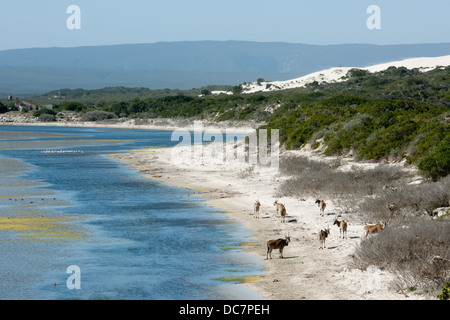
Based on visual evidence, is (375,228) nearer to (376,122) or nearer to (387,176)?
(387,176)

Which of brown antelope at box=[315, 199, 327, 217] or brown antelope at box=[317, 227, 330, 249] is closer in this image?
brown antelope at box=[317, 227, 330, 249]

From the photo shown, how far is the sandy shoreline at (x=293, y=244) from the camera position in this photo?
1216cm

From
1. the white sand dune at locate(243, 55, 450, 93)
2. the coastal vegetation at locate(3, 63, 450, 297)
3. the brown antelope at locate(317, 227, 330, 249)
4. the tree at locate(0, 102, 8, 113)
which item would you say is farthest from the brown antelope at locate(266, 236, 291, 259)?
the tree at locate(0, 102, 8, 113)

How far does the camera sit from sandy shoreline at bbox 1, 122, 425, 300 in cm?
1217

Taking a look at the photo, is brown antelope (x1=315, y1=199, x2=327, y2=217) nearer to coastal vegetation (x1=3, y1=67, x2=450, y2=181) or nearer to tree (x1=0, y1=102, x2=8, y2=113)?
coastal vegetation (x1=3, y1=67, x2=450, y2=181)

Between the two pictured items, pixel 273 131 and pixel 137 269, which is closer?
pixel 137 269

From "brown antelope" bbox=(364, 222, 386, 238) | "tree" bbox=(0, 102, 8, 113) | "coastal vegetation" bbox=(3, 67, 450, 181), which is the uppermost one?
"coastal vegetation" bbox=(3, 67, 450, 181)

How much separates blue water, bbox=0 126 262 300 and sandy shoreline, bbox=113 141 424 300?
54cm

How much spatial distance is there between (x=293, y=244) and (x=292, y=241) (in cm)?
31

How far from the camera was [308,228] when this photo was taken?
1806 cm

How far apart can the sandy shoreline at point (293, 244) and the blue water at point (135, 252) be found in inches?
21.2

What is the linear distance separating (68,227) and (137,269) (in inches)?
228
